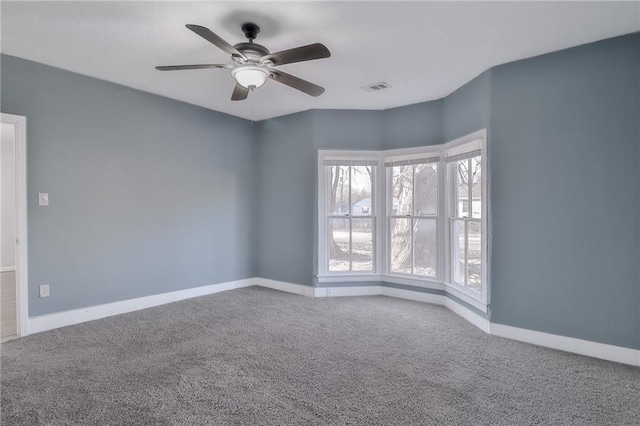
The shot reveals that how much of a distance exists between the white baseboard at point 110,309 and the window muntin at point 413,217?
2684 mm

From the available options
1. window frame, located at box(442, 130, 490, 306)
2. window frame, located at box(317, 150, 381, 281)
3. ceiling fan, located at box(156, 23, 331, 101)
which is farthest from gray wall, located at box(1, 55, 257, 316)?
window frame, located at box(442, 130, 490, 306)

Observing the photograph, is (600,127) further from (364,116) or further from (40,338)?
(40,338)

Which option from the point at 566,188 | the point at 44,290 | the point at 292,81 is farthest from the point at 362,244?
the point at 44,290

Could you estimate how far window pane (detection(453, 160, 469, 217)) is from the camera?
3988 millimetres

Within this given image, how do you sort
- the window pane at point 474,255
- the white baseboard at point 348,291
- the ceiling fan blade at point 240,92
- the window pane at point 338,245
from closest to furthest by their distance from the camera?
the ceiling fan blade at point 240,92 < the window pane at point 474,255 < the white baseboard at point 348,291 < the window pane at point 338,245

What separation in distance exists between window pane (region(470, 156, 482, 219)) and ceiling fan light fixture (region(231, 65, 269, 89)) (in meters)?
2.55

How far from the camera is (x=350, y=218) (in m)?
4.89

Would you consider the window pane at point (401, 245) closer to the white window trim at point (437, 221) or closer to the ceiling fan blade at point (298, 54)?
the white window trim at point (437, 221)

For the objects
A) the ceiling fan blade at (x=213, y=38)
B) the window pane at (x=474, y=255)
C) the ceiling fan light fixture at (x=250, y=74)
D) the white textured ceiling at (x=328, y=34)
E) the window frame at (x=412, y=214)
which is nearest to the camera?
Result: the ceiling fan blade at (x=213, y=38)

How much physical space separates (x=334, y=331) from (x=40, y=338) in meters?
2.85

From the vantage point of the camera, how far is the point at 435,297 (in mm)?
4422

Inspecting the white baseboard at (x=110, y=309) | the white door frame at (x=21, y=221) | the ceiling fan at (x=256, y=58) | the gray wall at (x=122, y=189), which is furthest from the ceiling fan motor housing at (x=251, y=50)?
the white baseboard at (x=110, y=309)

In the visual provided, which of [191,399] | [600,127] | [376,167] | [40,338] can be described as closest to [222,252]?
[40,338]

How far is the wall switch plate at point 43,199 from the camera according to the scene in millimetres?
3389
